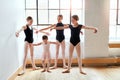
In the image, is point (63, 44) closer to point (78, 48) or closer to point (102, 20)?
point (78, 48)

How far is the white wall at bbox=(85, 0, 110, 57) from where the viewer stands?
16.9ft

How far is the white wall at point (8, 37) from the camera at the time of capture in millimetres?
3438

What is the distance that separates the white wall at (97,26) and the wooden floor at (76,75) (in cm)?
51

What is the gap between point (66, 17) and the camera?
217 inches

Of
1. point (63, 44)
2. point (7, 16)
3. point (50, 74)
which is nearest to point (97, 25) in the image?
point (63, 44)

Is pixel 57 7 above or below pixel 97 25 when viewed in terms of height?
above

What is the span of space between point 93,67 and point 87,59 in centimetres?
23

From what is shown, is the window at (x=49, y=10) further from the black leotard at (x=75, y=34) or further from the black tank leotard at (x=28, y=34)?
the black leotard at (x=75, y=34)

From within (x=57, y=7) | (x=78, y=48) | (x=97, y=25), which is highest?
(x=57, y=7)

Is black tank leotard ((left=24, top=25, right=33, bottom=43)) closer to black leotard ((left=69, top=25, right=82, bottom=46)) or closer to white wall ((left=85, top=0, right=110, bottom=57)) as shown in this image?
black leotard ((left=69, top=25, right=82, bottom=46))

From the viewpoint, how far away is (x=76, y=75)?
438 cm

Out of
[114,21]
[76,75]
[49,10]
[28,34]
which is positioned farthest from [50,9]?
[76,75]

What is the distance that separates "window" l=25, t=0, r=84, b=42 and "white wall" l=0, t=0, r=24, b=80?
0.87 metres

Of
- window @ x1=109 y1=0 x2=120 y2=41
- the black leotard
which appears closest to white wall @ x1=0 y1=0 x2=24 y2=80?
the black leotard
